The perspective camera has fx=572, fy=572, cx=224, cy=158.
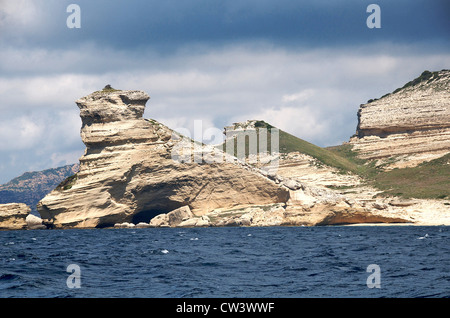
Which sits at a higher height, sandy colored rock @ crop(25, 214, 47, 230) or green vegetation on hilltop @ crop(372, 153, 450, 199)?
green vegetation on hilltop @ crop(372, 153, 450, 199)

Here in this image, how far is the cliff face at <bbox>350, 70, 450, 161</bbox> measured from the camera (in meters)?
120

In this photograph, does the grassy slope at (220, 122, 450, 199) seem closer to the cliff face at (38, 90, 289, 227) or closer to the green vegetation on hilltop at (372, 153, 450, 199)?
the green vegetation on hilltop at (372, 153, 450, 199)

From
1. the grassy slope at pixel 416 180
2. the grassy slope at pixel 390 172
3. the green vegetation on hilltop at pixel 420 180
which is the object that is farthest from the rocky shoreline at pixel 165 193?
the grassy slope at pixel 390 172

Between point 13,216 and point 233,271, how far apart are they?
59908 mm

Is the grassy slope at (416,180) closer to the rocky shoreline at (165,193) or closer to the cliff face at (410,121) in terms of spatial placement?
the rocky shoreline at (165,193)

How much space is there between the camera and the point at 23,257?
120ft

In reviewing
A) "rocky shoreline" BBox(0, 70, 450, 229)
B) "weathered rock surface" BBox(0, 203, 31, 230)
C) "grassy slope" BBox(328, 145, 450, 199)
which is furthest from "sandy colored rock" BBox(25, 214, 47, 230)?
"grassy slope" BBox(328, 145, 450, 199)

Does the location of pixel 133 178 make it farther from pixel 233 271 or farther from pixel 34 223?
pixel 233 271

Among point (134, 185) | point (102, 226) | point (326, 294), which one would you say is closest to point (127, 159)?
point (134, 185)

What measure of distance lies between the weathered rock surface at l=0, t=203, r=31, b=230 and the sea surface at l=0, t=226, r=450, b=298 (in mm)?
39370

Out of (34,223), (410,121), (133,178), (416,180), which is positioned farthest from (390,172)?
(34,223)

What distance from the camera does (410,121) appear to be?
126375 mm

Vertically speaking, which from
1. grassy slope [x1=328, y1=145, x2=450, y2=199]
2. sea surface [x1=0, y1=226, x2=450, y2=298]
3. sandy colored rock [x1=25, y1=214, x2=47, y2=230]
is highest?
sea surface [x1=0, y1=226, x2=450, y2=298]

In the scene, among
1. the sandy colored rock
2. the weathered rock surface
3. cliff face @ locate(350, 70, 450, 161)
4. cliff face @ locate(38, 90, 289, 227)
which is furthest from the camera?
cliff face @ locate(350, 70, 450, 161)
